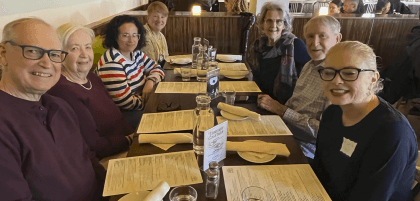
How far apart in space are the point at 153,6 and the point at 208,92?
1.87 m

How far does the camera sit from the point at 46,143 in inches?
38.7

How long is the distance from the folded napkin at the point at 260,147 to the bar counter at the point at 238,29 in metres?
2.78

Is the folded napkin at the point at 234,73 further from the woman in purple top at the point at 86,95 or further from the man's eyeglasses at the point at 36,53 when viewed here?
the man's eyeglasses at the point at 36,53

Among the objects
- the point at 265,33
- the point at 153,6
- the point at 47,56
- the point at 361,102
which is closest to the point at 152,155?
the point at 47,56

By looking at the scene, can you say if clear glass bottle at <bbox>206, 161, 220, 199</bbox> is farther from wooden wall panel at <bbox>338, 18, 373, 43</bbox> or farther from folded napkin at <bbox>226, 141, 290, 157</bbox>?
wooden wall panel at <bbox>338, 18, 373, 43</bbox>

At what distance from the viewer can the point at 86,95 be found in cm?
148

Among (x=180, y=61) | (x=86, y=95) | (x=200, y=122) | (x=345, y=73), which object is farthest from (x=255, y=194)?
(x=180, y=61)

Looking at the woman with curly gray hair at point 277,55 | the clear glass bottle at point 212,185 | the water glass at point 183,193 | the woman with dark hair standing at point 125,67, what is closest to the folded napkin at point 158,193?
the water glass at point 183,193

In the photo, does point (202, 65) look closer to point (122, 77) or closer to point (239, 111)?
point (122, 77)

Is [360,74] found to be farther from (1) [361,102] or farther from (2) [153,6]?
(2) [153,6]

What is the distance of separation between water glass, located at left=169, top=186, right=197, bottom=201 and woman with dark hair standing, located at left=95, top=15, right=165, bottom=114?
123 cm

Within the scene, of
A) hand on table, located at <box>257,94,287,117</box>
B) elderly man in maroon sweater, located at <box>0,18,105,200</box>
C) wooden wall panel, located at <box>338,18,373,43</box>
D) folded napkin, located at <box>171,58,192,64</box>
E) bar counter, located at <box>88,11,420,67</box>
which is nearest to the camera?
elderly man in maroon sweater, located at <box>0,18,105,200</box>

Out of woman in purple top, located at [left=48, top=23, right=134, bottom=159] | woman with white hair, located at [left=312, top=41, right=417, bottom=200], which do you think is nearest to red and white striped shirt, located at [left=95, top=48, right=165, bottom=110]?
woman in purple top, located at [left=48, top=23, right=134, bottom=159]

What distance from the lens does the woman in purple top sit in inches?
54.4
